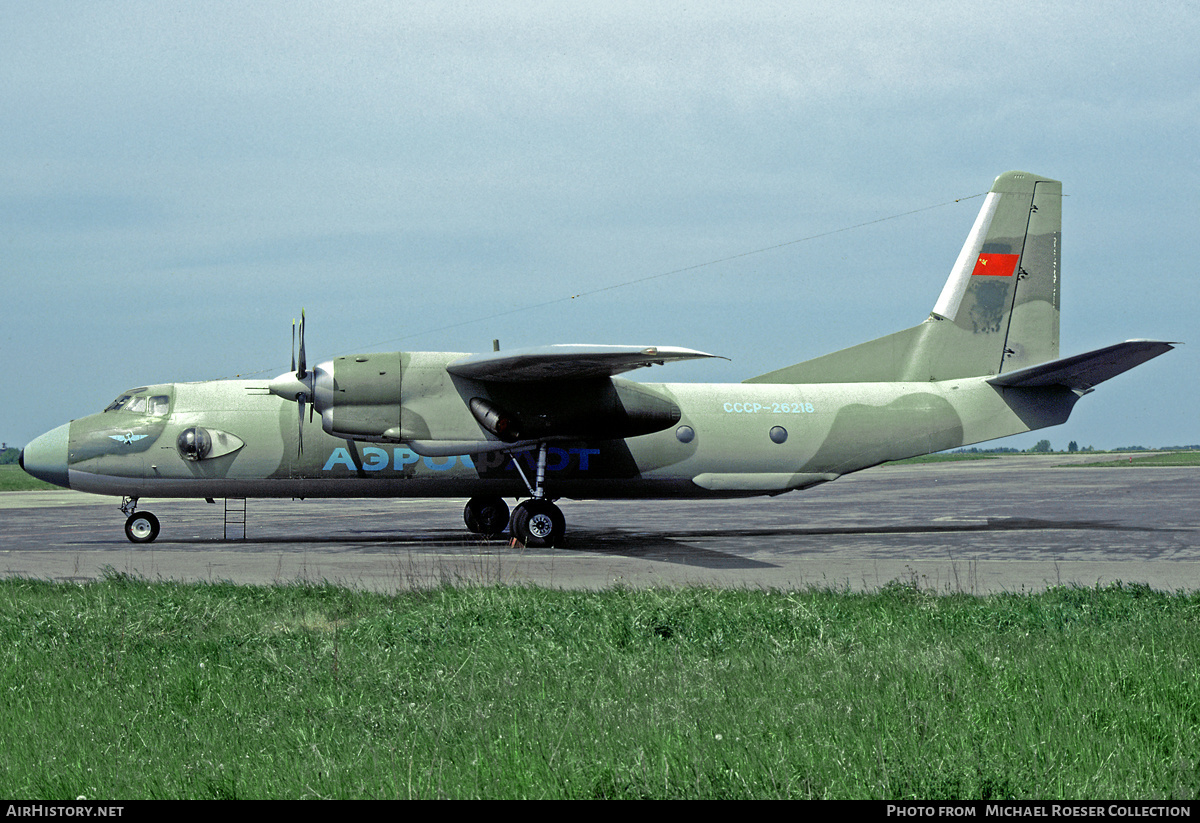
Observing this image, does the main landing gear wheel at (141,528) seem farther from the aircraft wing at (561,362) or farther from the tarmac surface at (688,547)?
the aircraft wing at (561,362)

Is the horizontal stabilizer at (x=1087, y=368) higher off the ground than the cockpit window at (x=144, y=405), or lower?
higher

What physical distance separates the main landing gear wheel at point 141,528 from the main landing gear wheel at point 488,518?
6739 millimetres

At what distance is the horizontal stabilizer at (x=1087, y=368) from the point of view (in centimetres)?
1925

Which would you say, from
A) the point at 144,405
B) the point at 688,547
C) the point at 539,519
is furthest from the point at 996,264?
the point at 144,405

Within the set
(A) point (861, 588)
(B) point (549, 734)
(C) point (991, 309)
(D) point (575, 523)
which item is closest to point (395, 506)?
(D) point (575, 523)

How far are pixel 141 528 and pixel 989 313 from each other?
1996cm

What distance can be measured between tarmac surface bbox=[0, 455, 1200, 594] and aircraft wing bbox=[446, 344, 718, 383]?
345cm

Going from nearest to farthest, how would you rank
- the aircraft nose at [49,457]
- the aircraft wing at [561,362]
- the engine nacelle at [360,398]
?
the aircraft wing at [561,362]
the engine nacelle at [360,398]
the aircraft nose at [49,457]

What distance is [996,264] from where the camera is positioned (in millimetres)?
23047

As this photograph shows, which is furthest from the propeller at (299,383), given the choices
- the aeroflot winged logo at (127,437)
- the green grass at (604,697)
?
the green grass at (604,697)

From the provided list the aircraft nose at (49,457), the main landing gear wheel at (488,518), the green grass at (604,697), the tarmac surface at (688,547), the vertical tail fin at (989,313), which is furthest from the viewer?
the vertical tail fin at (989,313)

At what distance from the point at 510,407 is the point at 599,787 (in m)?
14.6

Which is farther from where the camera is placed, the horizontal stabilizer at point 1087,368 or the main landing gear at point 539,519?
the main landing gear at point 539,519
